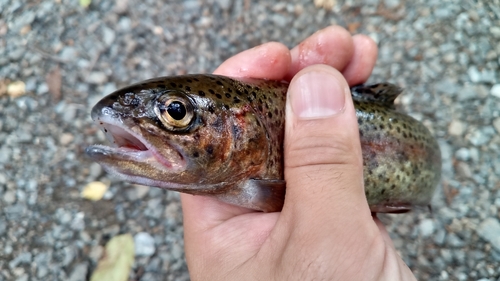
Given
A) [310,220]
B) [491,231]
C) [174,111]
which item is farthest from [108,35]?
[491,231]

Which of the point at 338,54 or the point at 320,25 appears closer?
the point at 338,54

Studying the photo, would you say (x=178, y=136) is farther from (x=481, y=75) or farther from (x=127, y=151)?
(x=481, y=75)

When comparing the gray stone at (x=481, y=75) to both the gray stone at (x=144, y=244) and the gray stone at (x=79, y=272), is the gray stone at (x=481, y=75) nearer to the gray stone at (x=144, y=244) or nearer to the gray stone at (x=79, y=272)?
the gray stone at (x=144, y=244)

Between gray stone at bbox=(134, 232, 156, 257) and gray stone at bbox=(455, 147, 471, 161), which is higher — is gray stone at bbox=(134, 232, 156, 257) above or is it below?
below

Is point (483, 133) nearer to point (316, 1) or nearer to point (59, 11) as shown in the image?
point (316, 1)

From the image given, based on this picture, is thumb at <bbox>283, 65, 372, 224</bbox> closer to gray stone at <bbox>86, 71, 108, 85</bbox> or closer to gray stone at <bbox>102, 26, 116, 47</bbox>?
gray stone at <bbox>86, 71, 108, 85</bbox>

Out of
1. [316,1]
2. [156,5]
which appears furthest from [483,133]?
[156,5]

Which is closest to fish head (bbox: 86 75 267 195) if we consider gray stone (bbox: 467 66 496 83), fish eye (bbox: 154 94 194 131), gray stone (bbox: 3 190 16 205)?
fish eye (bbox: 154 94 194 131)
